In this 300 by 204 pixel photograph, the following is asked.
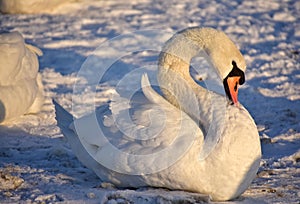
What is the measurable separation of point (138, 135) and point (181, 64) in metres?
0.81

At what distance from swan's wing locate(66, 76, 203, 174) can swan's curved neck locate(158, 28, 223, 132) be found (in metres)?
0.10

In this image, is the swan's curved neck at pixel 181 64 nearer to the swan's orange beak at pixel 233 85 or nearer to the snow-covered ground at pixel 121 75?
the swan's orange beak at pixel 233 85

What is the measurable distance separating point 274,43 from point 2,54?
410 cm

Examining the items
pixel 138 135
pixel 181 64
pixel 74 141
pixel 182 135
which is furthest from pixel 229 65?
pixel 74 141

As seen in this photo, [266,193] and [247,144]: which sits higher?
[247,144]

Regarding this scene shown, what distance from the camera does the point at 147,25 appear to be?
31.9ft

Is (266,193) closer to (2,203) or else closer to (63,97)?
(2,203)

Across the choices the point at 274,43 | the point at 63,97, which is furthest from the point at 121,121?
the point at 274,43

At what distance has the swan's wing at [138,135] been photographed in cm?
441

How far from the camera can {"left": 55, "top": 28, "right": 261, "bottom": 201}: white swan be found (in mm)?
4406

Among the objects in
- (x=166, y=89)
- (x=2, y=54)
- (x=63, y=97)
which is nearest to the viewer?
(x=166, y=89)

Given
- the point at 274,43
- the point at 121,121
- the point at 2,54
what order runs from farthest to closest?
the point at 274,43, the point at 2,54, the point at 121,121

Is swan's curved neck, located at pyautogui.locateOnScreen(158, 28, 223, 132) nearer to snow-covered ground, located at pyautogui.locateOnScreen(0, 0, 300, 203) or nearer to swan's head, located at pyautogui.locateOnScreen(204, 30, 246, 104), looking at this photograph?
swan's head, located at pyautogui.locateOnScreen(204, 30, 246, 104)

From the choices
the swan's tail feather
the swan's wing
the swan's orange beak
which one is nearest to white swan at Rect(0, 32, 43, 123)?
the swan's tail feather
